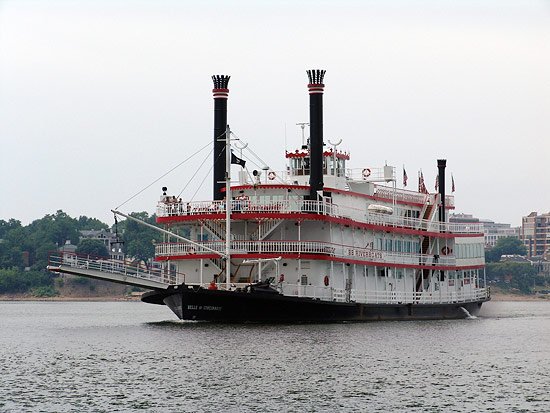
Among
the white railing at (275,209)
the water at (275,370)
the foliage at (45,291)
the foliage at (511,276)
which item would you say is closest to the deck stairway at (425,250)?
the white railing at (275,209)

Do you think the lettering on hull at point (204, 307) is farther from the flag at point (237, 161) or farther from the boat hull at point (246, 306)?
the flag at point (237, 161)

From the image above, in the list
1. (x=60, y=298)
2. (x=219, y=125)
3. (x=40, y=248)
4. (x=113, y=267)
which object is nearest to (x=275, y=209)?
(x=113, y=267)

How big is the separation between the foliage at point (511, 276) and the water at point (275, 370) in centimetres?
13422

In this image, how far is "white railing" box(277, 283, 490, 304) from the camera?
63.1m

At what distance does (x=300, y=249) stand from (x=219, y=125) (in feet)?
44.6

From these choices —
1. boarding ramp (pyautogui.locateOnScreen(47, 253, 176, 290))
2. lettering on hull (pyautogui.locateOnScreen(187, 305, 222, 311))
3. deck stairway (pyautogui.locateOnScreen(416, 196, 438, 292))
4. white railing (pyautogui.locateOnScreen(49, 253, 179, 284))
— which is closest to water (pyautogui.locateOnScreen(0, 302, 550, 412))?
lettering on hull (pyautogui.locateOnScreen(187, 305, 222, 311))

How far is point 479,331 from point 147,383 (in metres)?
28.5

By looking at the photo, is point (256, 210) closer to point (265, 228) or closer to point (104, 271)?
point (265, 228)

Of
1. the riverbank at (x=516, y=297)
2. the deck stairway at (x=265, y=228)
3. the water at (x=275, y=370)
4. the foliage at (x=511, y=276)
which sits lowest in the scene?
the water at (x=275, y=370)

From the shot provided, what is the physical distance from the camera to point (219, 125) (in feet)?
241

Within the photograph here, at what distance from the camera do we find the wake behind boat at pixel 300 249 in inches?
2413

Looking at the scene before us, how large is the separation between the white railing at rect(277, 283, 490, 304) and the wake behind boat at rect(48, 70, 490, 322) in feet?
0.25

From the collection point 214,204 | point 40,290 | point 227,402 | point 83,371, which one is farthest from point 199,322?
point 40,290

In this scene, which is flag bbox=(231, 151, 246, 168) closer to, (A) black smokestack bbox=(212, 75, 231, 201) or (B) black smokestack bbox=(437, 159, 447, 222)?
(A) black smokestack bbox=(212, 75, 231, 201)
